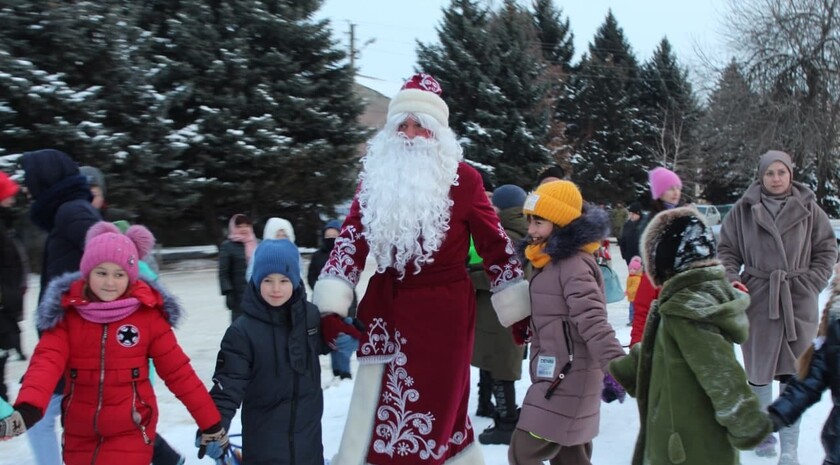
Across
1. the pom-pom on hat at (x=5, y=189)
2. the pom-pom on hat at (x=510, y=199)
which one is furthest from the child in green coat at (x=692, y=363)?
the pom-pom on hat at (x=5, y=189)

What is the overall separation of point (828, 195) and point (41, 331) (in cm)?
3153

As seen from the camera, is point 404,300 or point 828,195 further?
point 828,195

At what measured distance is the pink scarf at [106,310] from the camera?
9.37 feet

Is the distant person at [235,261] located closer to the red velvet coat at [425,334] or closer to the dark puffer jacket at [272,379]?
the red velvet coat at [425,334]

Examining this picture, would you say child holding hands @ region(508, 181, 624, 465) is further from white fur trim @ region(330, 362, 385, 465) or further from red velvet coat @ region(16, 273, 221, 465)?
red velvet coat @ region(16, 273, 221, 465)

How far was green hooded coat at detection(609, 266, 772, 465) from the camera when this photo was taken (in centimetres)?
247

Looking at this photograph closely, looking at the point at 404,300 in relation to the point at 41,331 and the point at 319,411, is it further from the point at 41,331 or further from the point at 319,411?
the point at 41,331

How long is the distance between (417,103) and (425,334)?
3.74ft

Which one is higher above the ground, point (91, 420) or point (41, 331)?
point (41, 331)

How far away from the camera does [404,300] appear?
10.9 feet

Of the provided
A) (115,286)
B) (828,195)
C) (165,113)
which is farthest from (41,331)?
(828,195)

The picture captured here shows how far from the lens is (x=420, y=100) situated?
352 cm

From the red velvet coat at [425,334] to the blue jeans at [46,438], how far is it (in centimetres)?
161

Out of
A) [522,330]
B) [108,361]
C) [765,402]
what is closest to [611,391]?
[522,330]
